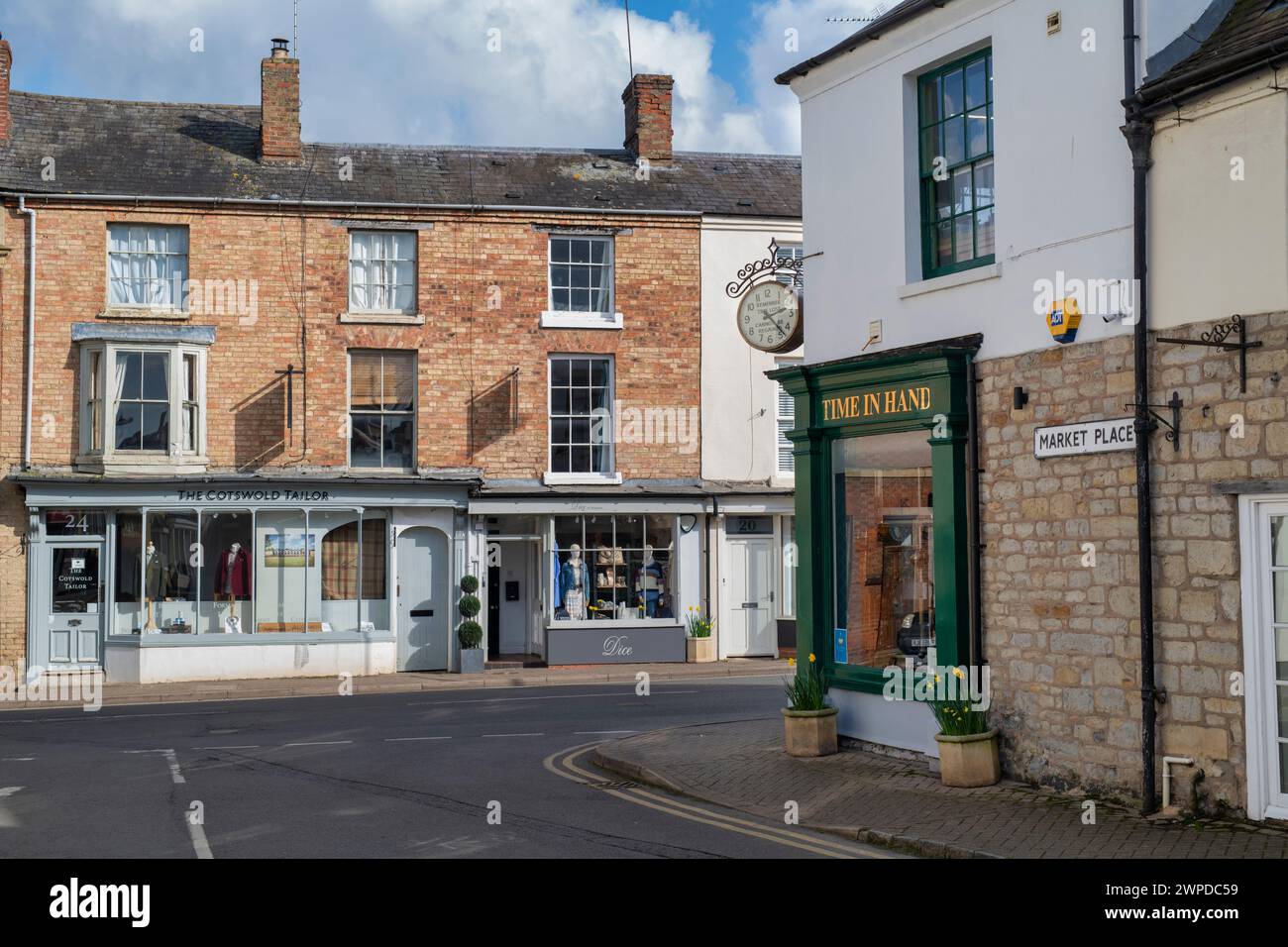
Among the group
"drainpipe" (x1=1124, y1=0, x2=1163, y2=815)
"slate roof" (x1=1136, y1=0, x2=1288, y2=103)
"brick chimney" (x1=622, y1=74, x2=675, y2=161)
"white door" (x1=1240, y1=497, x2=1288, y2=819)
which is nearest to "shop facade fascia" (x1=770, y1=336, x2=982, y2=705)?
"drainpipe" (x1=1124, y1=0, x2=1163, y2=815)

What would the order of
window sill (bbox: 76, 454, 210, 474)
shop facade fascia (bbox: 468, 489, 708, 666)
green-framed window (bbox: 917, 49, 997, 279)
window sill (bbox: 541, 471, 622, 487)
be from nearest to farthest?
green-framed window (bbox: 917, 49, 997, 279)
window sill (bbox: 76, 454, 210, 474)
shop facade fascia (bbox: 468, 489, 708, 666)
window sill (bbox: 541, 471, 622, 487)

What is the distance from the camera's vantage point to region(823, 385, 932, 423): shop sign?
12.3 meters

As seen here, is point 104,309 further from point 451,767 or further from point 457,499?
point 451,767

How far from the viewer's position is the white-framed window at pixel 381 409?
84.2 ft

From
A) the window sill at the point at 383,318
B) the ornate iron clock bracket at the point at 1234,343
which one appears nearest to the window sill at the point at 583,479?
the window sill at the point at 383,318

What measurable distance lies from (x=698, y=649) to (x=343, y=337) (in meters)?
9.06

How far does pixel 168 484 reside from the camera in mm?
24328

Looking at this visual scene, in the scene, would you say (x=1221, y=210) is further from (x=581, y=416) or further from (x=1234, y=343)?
(x=581, y=416)

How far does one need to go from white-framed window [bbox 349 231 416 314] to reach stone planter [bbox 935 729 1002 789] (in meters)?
17.2

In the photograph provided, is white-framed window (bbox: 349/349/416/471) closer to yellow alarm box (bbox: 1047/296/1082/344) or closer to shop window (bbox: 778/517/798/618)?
shop window (bbox: 778/517/798/618)

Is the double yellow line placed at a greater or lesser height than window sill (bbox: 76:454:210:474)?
lesser

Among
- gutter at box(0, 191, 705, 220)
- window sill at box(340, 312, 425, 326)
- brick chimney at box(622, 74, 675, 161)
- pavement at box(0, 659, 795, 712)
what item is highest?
brick chimney at box(622, 74, 675, 161)

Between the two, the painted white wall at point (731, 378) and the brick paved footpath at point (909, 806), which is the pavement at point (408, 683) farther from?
the brick paved footpath at point (909, 806)

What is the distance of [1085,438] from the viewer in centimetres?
1062
